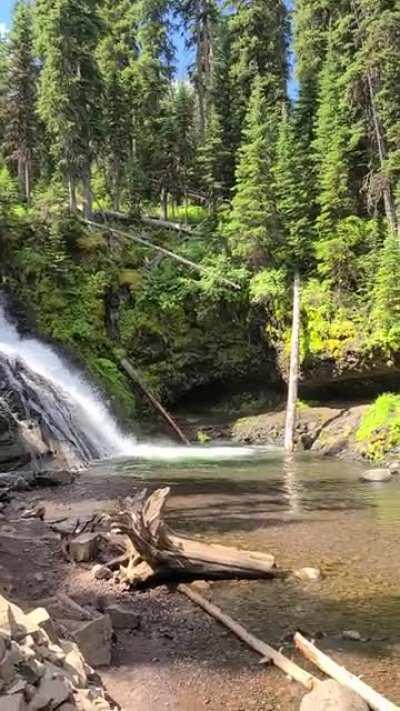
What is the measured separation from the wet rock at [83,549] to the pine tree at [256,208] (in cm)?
1998

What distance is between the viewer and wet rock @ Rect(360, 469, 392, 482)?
16.6 metres

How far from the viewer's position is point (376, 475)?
16688mm

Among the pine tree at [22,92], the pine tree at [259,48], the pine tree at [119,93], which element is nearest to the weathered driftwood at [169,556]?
the pine tree at [119,93]

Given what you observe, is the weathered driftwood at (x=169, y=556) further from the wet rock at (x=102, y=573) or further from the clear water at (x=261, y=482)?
the clear water at (x=261, y=482)

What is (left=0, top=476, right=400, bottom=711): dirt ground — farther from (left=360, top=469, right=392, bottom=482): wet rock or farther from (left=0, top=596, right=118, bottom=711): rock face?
(left=360, top=469, right=392, bottom=482): wet rock

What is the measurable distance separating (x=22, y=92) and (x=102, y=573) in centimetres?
3589

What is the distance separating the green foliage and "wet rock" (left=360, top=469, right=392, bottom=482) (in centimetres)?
291

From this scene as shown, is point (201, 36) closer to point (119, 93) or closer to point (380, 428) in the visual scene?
point (119, 93)

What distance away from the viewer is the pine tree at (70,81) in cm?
3275

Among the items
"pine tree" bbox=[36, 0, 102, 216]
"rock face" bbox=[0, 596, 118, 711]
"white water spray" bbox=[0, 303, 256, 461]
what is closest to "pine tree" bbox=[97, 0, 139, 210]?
"pine tree" bbox=[36, 0, 102, 216]

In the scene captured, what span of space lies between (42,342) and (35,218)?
658 cm

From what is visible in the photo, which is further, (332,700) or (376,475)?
(376,475)

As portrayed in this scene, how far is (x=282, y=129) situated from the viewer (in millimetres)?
31344

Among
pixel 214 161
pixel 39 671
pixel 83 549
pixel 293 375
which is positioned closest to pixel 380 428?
pixel 293 375
